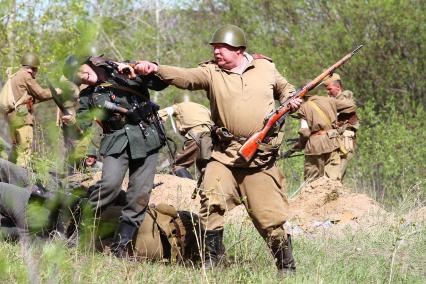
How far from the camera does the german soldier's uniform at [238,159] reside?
5887 mm

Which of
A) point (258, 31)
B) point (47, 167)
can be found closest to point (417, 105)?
point (258, 31)

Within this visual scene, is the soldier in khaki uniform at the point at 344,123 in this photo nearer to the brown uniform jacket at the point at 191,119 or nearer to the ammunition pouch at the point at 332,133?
the ammunition pouch at the point at 332,133

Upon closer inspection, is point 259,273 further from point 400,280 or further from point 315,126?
point 315,126

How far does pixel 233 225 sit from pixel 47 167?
5.36 m

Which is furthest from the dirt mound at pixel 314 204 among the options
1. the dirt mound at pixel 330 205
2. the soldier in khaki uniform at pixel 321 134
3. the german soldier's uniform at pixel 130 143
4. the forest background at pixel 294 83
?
the german soldier's uniform at pixel 130 143

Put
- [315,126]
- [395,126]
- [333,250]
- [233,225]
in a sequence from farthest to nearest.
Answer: [395,126] → [315,126] → [233,225] → [333,250]

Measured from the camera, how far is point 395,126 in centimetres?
1705

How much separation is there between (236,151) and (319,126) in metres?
5.52

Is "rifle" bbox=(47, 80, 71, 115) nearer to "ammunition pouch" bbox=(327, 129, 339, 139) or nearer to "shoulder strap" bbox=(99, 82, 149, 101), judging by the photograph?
"shoulder strap" bbox=(99, 82, 149, 101)

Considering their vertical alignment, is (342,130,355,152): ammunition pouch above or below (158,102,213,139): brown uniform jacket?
below

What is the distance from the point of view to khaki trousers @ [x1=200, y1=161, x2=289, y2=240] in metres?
5.86

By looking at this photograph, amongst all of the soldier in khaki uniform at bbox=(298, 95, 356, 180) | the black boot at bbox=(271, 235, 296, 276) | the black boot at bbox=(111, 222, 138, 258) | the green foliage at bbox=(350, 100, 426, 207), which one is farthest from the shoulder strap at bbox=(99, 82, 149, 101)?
the green foliage at bbox=(350, 100, 426, 207)

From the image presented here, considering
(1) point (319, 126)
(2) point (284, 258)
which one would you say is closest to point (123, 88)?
(2) point (284, 258)

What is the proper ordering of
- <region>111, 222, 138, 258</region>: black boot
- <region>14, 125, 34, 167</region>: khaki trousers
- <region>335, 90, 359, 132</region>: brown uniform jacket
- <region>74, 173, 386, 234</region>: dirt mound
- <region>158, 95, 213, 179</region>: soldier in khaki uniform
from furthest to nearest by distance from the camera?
<region>335, 90, 359, 132</region>: brown uniform jacket → <region>158, 95, 213, 179</region>: soldier in khaki uniform → <region>74, 173, 386, 234</region>: dirt mound → <region>111, 222, 138, 258</region>: black boot → <region>14, 125, 34, 167</region>: khaki trousers
